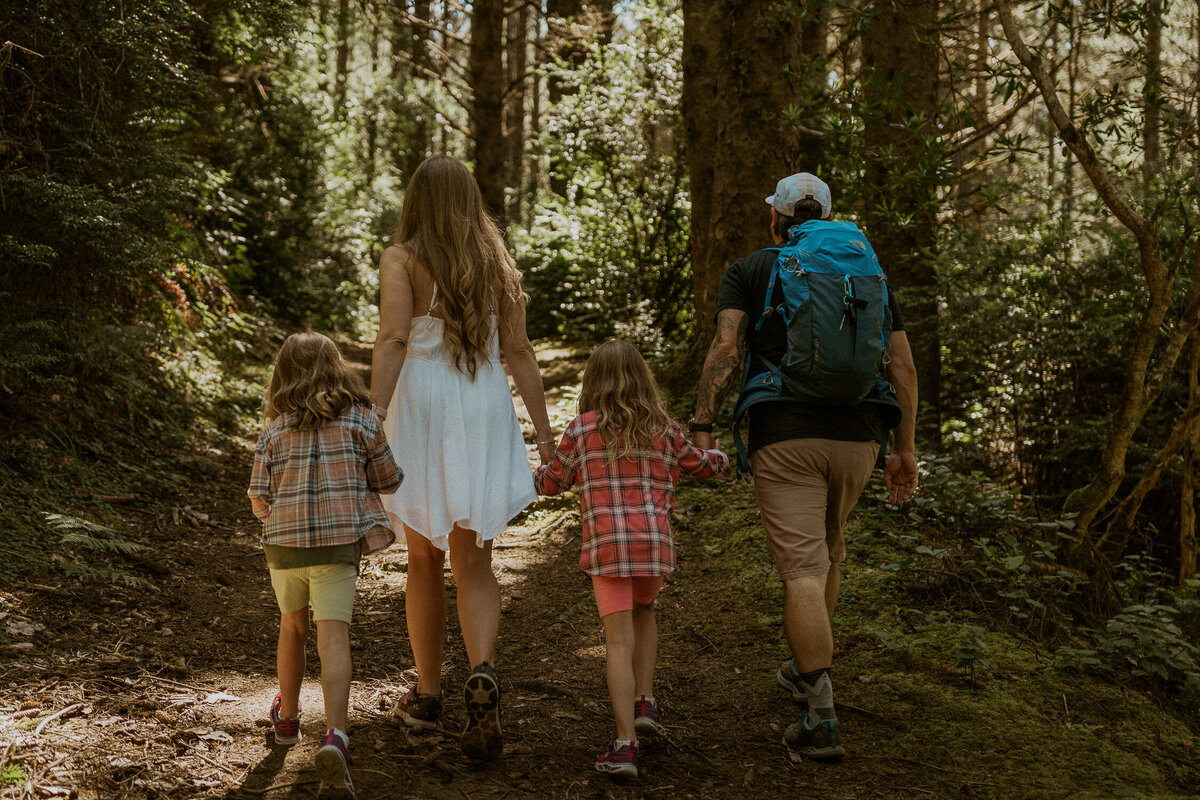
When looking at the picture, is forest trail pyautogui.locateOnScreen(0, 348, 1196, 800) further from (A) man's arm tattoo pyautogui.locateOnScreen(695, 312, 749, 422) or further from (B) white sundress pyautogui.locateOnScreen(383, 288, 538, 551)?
(A) man's arm tattoo pyautogui.locateOnScreen(695, 312, 749, 422)

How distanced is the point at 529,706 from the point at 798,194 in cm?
258

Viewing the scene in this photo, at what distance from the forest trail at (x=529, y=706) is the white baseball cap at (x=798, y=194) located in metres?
2.21

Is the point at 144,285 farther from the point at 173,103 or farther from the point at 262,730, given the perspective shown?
the point at 262,730

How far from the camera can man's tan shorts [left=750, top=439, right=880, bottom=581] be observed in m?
3.68

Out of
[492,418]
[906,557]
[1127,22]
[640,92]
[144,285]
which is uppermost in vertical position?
[640,92]

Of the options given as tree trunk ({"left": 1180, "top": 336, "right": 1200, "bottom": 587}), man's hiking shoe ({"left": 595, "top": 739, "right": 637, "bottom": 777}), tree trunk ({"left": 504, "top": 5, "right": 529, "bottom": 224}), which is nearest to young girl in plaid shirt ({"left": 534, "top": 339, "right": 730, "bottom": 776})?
man's hiking shoe ({"left": 595, "top": 739, "right": 637, "bottom": 777})

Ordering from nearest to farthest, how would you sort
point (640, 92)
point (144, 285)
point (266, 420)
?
point (266, 420) < point (144, 285) < point (640, 92)

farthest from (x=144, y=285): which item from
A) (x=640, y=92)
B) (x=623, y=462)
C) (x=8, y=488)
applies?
(x=640, y=92)

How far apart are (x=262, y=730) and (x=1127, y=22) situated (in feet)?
20.9

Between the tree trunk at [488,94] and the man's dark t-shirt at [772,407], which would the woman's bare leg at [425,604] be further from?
the tree trunk at [488,94]

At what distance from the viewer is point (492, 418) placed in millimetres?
3715

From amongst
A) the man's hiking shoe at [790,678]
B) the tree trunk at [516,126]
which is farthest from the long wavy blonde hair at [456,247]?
the tree trunk at [516,126]

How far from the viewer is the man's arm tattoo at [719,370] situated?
3.82 metres

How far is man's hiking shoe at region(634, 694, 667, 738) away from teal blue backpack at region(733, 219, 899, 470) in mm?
1216
